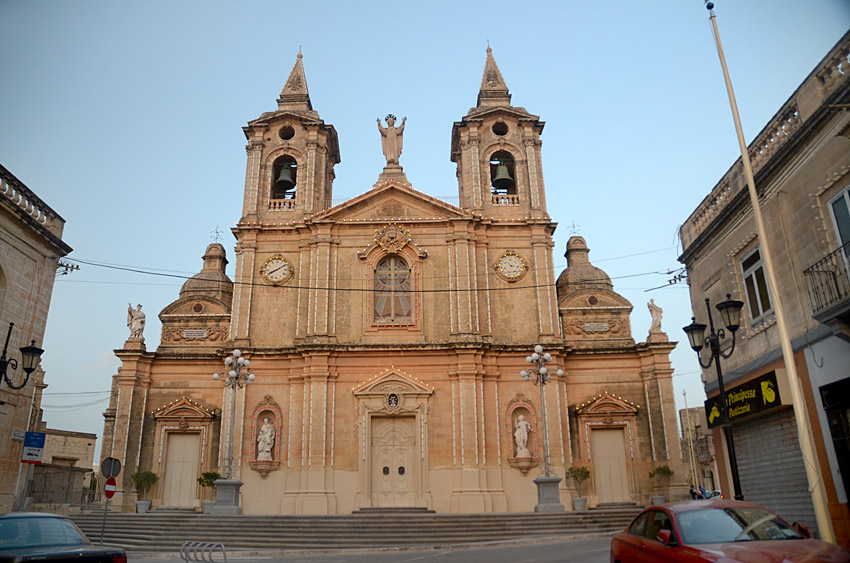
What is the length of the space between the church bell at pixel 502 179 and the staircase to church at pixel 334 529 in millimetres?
14972

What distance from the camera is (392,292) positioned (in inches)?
1098

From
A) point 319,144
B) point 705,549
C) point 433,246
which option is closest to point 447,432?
point 433,246

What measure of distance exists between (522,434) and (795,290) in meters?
14.3

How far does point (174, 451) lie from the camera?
26.6 meters

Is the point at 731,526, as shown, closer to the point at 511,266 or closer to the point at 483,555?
the point at 483,555

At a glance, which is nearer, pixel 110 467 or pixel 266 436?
pixel 110 467

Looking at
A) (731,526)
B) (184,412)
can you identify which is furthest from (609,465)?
(731,526)

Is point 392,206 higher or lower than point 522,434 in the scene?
higher

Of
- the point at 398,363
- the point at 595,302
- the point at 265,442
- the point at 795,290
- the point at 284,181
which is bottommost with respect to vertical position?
the point at 265,442

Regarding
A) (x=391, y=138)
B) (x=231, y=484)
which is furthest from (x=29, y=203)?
(x=391, y=138)

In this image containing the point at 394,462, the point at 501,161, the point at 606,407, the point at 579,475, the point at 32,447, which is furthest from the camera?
the point at 501,161

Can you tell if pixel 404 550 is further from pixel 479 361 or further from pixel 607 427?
pixel 607 427

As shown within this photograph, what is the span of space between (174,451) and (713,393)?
20.7 metres

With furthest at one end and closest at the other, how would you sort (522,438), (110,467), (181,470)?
(181,470) < (522,438) < (110,467)
